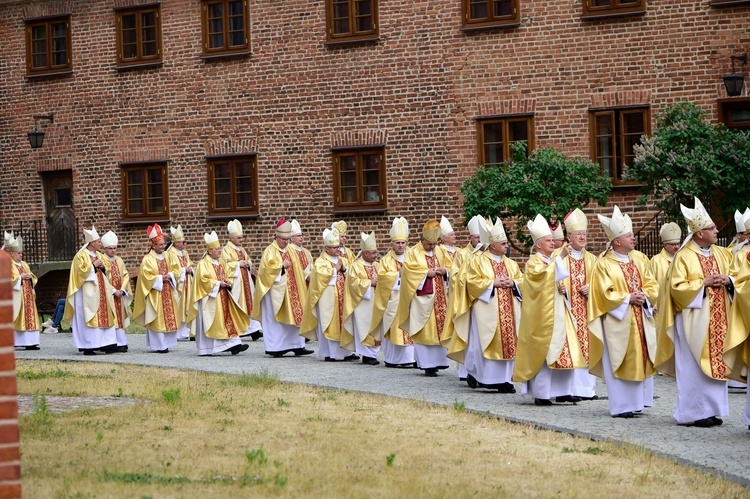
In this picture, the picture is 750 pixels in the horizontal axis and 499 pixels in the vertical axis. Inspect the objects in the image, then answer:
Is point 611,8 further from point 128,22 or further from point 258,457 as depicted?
point 258,457

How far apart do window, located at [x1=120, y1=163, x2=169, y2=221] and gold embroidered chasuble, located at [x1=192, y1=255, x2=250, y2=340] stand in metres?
9.19

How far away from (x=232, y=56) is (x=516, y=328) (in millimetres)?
15724

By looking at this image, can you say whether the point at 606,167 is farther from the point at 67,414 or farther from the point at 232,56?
the point at 67,414

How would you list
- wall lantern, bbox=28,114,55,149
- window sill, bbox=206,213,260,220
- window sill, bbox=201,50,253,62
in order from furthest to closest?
1. wall lantern, bbox=28,114,55,149
2. window sill, bbox=206,213,260,220
3. window sill, bbox=201,50,253,62

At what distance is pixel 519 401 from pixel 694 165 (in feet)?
25.7

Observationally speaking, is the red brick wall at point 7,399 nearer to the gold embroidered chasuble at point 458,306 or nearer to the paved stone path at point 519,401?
the paved stone path at point 519,401

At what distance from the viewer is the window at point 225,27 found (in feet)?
97.0

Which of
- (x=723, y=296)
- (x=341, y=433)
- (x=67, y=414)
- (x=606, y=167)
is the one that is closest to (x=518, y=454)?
(x=341, y=433)

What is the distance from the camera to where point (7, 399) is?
6766 mm

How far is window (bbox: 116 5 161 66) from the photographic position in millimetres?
30734

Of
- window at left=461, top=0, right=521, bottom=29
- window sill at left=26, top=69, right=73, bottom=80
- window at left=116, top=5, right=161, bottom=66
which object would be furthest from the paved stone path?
window sill at left=26, top=69, right=73, bottom=80

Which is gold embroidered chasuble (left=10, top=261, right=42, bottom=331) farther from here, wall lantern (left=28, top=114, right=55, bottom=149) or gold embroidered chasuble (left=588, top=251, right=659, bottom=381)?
gold embroidered chasuble (left=588, top=251, right=659, bottom=381)

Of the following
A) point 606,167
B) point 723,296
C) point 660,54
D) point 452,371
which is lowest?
point 452,371

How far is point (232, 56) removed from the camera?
97.1 feet
